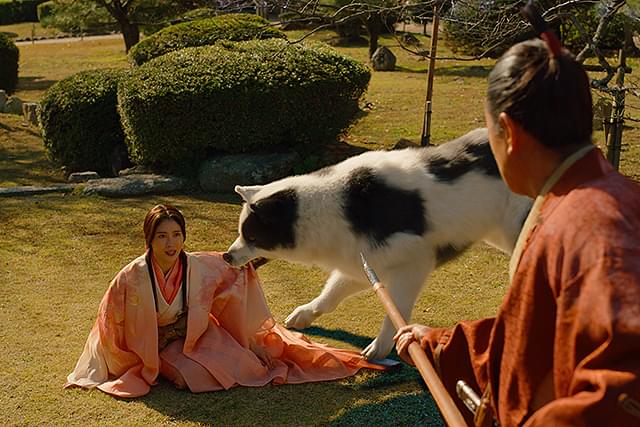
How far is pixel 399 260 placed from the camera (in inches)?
224

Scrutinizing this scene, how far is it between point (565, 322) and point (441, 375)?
0.90 m

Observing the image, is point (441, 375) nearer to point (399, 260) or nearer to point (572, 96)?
point (572, 96)

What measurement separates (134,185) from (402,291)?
18.8 feet

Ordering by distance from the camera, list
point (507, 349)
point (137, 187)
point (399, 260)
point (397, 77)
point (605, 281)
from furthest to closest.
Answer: point (397, 77) → point (137, 187) → point (399, 260) → point (507, 349) → point (605, 281)

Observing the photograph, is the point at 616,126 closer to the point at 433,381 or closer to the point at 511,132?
the point at 433,381

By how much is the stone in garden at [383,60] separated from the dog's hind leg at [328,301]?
48.5ft

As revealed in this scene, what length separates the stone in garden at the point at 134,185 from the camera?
10.6m

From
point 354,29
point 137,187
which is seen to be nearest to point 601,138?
point 137,187

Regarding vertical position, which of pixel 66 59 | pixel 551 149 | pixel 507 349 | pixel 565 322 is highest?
pixel 551 149

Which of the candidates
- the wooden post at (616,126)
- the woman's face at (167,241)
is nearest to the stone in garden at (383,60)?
the wooden post at (616,126)

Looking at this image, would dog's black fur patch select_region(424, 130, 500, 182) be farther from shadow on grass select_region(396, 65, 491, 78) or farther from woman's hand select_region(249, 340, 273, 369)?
shadow on grass select_region(396, 65, 491, 78)

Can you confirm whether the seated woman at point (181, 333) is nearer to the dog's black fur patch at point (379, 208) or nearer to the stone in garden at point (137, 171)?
the dog's black fur patch at point (379, 208)

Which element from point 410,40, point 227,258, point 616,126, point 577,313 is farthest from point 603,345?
point 410,40

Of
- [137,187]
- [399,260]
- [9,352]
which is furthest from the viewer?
[137,187]
